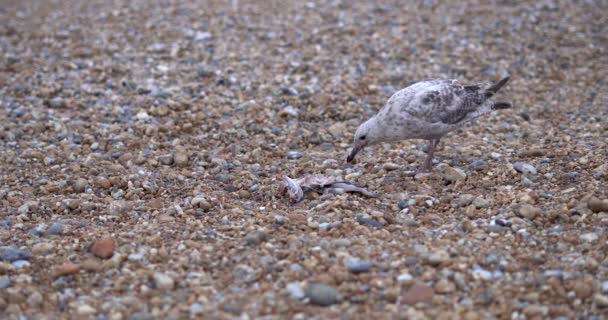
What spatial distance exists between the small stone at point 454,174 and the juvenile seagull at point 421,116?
312mm

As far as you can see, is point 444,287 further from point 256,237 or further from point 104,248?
point 104,248

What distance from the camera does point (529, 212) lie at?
20.7 feet

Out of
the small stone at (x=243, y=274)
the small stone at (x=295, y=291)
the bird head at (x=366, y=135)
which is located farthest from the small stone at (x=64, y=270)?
the bird head at (x=366, y=135)

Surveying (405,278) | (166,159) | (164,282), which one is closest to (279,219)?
(164,282)

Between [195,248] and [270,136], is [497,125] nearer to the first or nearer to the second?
[270,136]

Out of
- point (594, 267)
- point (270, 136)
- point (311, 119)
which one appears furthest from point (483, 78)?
point (594, 267)

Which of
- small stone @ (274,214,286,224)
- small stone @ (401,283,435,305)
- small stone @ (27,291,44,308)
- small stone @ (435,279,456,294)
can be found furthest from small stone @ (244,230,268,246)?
small stone @ (27,291,44,308)

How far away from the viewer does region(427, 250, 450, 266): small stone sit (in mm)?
5480

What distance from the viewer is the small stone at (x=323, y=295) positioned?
500 centimetres

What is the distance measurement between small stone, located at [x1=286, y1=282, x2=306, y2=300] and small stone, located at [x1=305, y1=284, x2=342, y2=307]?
42mm

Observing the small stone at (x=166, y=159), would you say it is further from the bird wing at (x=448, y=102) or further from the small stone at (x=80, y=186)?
the bird wing at (x=448, y=102)

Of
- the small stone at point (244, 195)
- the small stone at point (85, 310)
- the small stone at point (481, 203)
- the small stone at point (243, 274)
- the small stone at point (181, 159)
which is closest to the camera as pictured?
the small stone at point (85, 310)

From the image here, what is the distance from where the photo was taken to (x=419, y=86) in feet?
25.9

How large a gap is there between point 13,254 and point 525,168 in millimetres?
5487
